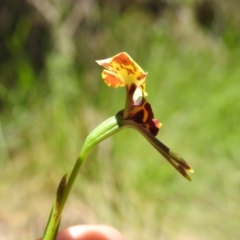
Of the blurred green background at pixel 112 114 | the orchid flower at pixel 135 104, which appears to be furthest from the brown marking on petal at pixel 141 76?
the blurred green background at pixel 112 114

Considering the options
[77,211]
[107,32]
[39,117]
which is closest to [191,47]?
[107,32]

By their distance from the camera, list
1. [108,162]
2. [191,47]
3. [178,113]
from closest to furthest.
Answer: [108,162]
[178,113]
[191,47]

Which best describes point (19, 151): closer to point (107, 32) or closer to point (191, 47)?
point (107, 32)

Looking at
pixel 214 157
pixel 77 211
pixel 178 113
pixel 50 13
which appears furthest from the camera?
pixel 50 13

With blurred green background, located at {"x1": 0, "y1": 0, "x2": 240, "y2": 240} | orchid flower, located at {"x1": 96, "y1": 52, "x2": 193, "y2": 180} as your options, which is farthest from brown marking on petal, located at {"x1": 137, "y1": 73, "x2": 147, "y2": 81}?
blurred green background, located at {"x1": 0, "y1": 0, "x2": 240, "y2": 240}

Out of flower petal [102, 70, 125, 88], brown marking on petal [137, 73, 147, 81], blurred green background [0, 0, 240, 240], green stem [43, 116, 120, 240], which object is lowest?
green stem [43, 116, 120, 240]

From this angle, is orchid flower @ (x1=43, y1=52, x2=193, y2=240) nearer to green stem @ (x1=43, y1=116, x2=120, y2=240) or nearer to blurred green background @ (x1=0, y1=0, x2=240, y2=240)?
green stem @ (x1=43, y1=116, x2=120, y2=240)
